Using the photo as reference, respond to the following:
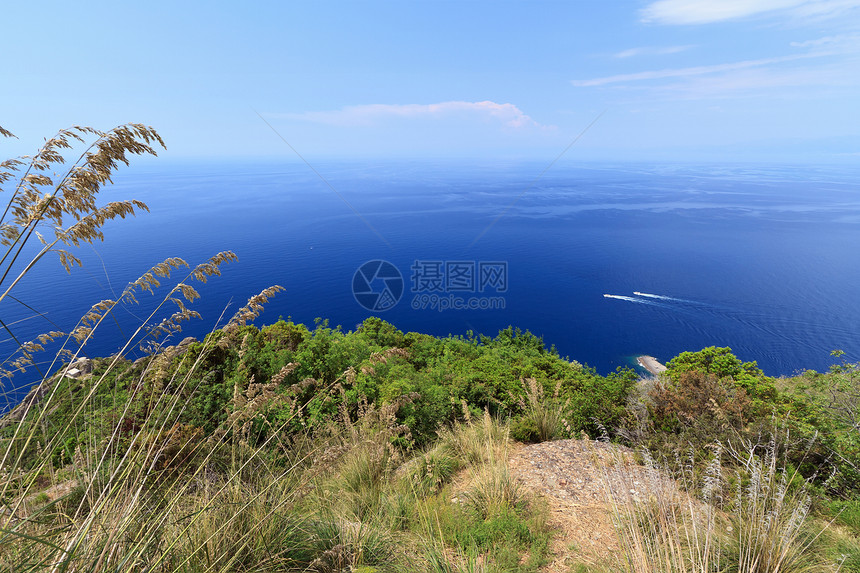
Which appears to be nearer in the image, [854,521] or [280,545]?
[280,545]

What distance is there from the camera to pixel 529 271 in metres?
76.9

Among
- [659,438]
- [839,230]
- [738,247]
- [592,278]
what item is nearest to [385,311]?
[592,278]

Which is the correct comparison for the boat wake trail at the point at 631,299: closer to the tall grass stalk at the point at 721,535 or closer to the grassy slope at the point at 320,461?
the grassy slope at the point at 320,461

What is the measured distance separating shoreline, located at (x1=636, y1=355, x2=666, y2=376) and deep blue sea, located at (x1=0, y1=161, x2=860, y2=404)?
4.17 ft

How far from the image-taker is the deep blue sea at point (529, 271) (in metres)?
51.7

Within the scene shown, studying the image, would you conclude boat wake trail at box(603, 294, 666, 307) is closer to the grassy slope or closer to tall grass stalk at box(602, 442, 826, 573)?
the grassy slope

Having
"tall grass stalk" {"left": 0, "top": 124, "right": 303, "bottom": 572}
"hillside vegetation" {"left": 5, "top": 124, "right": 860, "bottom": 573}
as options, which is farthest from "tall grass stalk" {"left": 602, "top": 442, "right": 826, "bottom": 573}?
"tall grass stalk" {"left": 0, "top": 124, "right": 303, "bottom": 572}

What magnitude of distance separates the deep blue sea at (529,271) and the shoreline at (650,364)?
4.17 feet

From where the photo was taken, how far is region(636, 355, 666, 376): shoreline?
147ft

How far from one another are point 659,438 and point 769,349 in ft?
209

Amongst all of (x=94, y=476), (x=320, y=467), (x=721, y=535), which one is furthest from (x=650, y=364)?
(x=94, y=476)

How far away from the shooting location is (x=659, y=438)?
19.0 ft

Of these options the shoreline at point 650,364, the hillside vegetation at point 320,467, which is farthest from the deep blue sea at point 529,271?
the hillside vegetation at point 320,467

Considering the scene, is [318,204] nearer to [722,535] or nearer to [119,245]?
[119,245]
